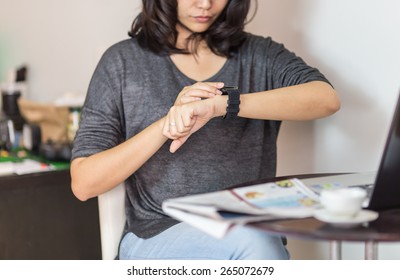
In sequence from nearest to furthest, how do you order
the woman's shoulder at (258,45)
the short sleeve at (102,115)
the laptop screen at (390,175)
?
the laptop screen at (390,175), the short sleeve at (102,115), the woman's shoulder at (258,45)

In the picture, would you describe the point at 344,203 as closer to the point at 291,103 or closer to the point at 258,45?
the point at 291,103

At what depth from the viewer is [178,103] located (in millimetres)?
1278

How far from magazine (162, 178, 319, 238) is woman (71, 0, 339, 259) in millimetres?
221

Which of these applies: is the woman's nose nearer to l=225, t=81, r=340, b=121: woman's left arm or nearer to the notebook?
l=225, t=81, r=340, b=121: woman's left arm

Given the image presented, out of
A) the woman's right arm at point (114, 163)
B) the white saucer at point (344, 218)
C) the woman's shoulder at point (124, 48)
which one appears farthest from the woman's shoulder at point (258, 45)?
the white saucer at point (344, 218)

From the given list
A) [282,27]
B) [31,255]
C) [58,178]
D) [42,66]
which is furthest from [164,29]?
[42,66]

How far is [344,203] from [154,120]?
2.03 ft

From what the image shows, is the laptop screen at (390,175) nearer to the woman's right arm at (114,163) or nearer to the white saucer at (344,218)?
the white saucer at (344,218)

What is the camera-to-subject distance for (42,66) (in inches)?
100.0

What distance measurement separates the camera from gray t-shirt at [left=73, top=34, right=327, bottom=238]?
4.78 feet

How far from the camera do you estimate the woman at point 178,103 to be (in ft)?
4.37

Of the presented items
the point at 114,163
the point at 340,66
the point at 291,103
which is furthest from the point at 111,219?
the point at 340,66

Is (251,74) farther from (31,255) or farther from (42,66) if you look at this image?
(42,66)

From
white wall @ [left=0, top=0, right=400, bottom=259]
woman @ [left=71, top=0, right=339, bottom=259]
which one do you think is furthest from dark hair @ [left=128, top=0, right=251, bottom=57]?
white wall @ [left=0, top=0, right=400, bottom=259]
